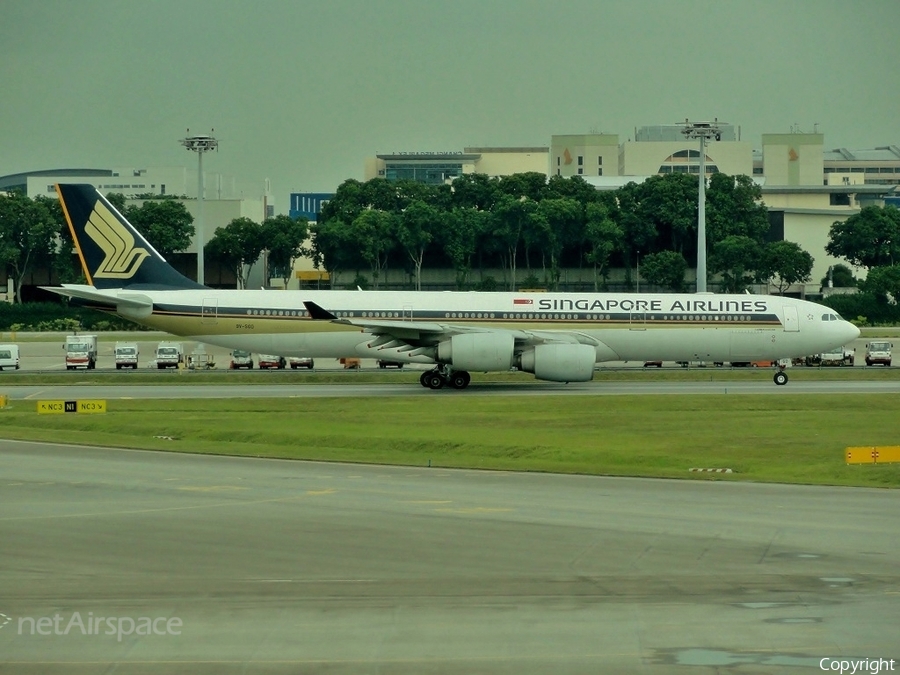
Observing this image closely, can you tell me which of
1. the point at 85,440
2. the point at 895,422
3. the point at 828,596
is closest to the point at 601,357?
the point at 895,422

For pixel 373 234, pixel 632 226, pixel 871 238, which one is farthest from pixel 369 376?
pixel 871 238

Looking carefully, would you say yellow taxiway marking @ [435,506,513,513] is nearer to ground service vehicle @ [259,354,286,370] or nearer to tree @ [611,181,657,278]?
ground service vehicle @ [259,354,286,370]

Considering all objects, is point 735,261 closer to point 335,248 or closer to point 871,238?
point 871,238

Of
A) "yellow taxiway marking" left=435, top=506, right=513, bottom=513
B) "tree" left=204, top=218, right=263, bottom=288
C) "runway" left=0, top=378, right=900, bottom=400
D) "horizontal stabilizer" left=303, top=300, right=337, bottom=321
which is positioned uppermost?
"tree" left=204, top=218, right=263, bottom=288

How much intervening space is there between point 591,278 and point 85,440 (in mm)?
99244

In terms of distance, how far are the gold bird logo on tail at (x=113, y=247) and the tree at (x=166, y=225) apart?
69.8 m

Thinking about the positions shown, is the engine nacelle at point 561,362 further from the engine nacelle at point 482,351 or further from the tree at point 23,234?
the tree at point 23,234

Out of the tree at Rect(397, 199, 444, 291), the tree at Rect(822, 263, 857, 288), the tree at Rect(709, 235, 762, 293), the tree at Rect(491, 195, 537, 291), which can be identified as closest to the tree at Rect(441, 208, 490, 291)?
the tree at Rect(397, 199, 444, 291)

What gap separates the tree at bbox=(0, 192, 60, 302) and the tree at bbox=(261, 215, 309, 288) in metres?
22.6

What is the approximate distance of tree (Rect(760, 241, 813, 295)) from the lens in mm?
124688

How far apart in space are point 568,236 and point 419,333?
78423 mm

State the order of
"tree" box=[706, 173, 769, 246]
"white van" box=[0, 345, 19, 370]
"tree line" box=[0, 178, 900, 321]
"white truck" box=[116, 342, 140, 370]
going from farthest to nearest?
"tree" box=[706, 173, 769, 246] → "tree line" box=[0, 178, 900, 321] → "white truck" box=[116, 342, 140, 370] → "white van" box=[0, 345, 19, 370]

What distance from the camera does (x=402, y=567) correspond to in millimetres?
19828

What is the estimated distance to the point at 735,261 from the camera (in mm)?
124438
